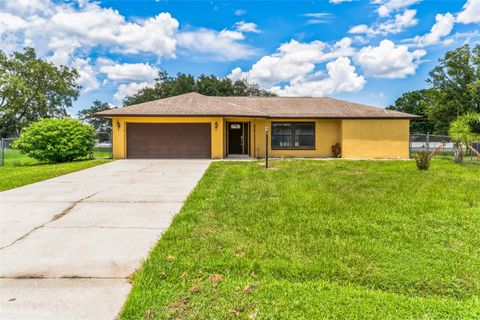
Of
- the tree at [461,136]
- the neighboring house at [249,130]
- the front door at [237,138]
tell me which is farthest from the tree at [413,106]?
the front door at [237,138]

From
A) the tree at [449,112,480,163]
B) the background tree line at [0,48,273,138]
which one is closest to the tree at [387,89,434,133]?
the background tree line at [0,48,273,138]

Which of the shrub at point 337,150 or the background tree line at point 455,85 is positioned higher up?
the background tree line at point 455,85

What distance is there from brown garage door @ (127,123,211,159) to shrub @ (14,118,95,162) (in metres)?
2.48

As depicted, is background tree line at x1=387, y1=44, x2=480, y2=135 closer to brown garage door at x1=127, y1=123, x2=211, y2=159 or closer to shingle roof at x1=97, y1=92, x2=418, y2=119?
shingle roof at x1=97, y1=92, x2=418, y2=119

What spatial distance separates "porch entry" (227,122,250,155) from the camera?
18453 mm

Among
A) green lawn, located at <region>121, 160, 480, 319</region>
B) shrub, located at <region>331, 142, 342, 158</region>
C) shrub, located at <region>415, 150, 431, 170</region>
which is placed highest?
shrub, located at <region>331, 142, 342, 158</region>

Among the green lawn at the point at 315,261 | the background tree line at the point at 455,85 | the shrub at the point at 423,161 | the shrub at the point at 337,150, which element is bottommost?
the green lawn at the point at 315,261

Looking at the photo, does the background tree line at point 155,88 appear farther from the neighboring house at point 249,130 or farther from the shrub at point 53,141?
the shrub at point 53,141

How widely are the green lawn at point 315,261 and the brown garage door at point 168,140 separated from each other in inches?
410

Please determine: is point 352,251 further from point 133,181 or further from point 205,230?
point 133,181

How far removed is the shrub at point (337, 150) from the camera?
17.5 metres

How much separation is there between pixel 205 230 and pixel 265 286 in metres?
1.82

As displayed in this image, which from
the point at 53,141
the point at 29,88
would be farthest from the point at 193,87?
the point at 53,141

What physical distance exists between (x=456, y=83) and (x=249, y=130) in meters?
22.3
